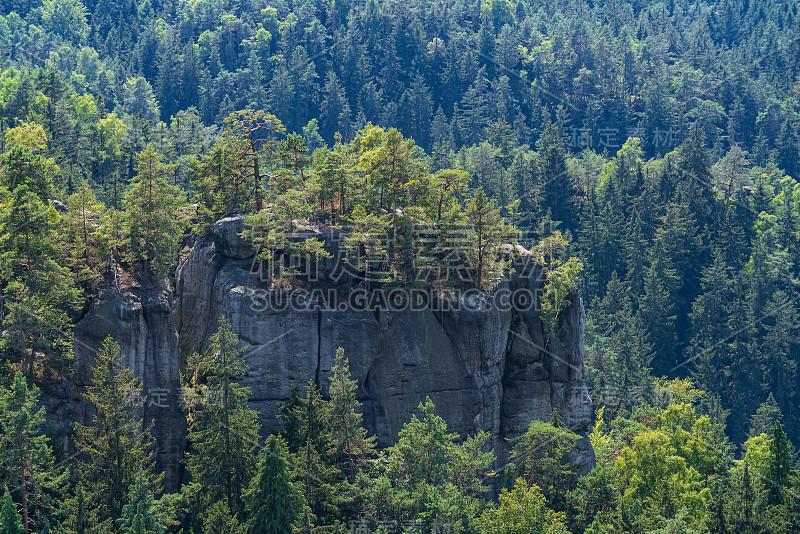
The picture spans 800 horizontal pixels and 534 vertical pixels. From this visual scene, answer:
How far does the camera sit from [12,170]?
2226 inches

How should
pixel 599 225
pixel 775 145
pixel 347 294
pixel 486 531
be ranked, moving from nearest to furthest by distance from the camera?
pixel 486 531
pixel 347 294
pixel 599 225
pixel 775 145

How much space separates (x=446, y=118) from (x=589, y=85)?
83.5 ft

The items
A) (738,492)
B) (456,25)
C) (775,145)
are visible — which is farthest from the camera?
(456,25)

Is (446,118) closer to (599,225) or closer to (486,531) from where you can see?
(599,225)

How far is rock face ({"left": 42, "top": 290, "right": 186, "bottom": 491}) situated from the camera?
52812 millimetres

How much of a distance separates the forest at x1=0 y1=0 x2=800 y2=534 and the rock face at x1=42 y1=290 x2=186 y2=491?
0.80 meters

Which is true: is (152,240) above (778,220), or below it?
below

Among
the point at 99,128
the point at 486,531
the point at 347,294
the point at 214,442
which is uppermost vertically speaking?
the point at 99,128

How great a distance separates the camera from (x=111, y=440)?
49.4m

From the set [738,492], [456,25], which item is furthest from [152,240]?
[456,25]

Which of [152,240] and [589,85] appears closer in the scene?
[152,240]

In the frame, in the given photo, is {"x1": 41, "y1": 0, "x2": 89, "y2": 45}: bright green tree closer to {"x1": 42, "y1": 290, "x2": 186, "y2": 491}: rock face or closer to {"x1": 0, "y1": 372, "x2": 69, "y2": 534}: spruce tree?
{"x1": 42, "y1": 290, "x2": 186, "y2": 491}: rock face

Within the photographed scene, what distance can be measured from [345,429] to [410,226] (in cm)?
1218

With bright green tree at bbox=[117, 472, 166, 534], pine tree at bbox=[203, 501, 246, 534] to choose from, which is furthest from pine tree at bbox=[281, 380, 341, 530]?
bright green tree at bbox=[117, 472, 166, 534]
